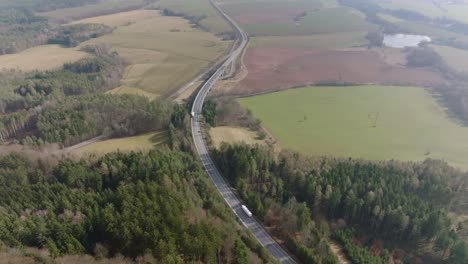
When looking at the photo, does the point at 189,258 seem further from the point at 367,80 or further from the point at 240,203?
the point at 367,80

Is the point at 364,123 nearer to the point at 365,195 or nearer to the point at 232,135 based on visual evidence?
the point at 232,135

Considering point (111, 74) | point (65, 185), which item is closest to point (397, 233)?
point (65, 185)

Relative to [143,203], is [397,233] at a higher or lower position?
lower

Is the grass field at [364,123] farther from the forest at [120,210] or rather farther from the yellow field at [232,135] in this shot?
the forest at [120,210]

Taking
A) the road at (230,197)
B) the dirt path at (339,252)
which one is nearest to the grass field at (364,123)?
the road at (230,197)

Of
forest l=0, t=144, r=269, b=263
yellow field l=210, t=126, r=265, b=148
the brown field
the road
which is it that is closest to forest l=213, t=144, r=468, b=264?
the road

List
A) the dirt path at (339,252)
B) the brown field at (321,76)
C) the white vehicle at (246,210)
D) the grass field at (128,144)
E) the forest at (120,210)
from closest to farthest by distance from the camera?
the forest at (120,210), the dirt path at (339,252), the white vehicle at (246,210), the grass field at (128,144), the brown field at (321,76)

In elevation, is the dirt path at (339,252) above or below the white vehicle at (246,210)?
below
